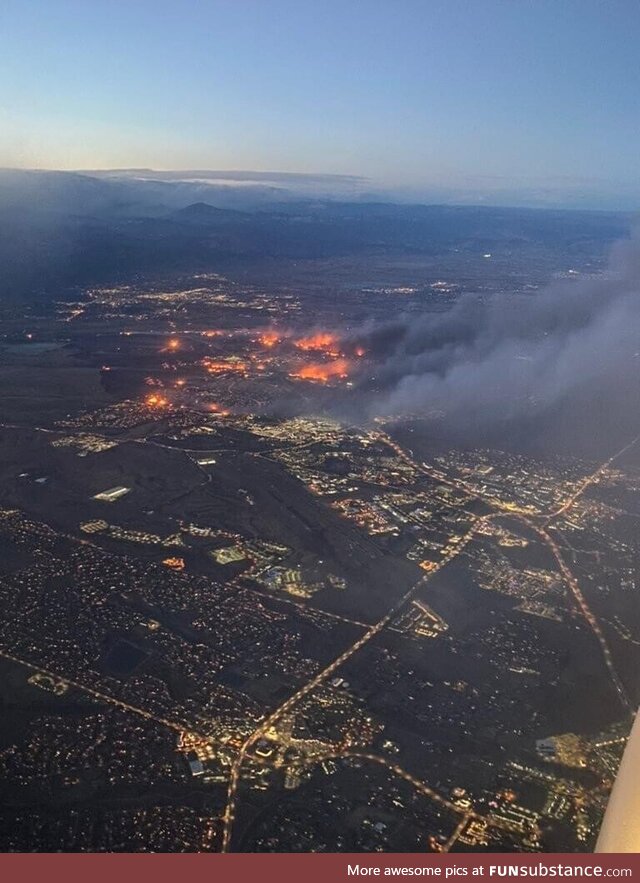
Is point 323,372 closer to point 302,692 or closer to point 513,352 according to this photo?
point 513,352

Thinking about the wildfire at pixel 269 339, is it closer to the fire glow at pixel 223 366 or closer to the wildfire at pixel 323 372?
the fire glow at pixel 223 366

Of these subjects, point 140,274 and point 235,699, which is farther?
point 140,274

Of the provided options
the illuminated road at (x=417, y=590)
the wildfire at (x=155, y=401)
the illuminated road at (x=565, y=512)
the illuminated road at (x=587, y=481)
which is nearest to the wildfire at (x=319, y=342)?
the wildfire at (x=155, y=401)

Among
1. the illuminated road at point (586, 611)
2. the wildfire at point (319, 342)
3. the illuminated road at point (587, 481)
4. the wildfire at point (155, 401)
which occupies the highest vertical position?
the wildfire at point (319, 342)

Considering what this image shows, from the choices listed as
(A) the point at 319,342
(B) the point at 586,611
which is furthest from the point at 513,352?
(B) the point at 586,611

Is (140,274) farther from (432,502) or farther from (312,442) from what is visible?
(432,502)

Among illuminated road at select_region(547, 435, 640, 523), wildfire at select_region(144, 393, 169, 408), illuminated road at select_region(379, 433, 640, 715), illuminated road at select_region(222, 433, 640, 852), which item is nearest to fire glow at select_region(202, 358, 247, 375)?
wildfire at select_region(144, 393, 169, 408)

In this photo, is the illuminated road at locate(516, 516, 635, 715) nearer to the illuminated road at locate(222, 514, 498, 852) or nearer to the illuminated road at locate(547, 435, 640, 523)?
the illuminated road at locate(547, 435, 640, 523)

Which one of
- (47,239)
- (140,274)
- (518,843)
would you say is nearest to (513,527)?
(518,843)
